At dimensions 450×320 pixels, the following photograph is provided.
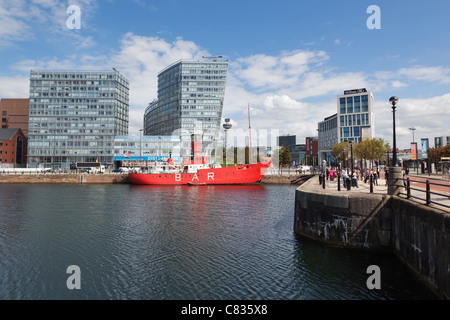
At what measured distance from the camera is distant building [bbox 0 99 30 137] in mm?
129375

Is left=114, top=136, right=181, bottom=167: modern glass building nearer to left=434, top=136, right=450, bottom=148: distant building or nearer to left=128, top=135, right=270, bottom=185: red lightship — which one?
left=128, top=135, right=270, bottom=185: red lightship

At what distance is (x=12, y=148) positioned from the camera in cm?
10881

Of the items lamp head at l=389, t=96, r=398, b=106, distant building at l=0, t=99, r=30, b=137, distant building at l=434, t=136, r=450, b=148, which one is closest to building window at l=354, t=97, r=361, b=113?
distant building at l=434, t=136, r=450, b=148

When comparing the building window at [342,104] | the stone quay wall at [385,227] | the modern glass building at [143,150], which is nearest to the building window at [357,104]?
the building window at [342,104]

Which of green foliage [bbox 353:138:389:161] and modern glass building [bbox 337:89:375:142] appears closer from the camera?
green foliage [bbox 353:138:389:161]

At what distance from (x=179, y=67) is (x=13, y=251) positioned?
400 ft

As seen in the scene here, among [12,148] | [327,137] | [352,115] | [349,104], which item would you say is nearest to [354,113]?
[352,115]

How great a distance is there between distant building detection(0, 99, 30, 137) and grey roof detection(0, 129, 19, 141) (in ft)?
60.4

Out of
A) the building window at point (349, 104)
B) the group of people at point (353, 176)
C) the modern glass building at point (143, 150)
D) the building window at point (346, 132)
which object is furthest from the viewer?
the building window at point (346, 132)

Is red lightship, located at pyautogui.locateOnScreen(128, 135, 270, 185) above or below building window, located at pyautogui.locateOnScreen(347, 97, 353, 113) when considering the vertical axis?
below

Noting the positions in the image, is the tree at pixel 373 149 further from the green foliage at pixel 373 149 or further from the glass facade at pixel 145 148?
the glass facade at pixel 145 148

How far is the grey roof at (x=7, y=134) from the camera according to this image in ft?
355

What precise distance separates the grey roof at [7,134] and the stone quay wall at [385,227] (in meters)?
127
